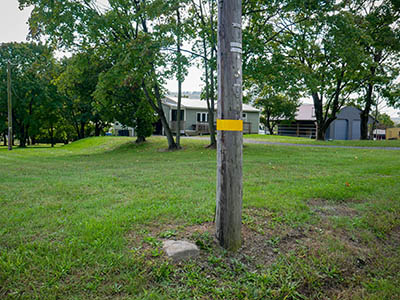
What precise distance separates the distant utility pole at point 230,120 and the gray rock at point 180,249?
1.11 feet

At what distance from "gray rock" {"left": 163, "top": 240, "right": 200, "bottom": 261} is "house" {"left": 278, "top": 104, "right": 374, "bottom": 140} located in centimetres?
3501

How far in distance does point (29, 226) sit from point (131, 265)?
1733mm

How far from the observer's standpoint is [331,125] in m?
35.6

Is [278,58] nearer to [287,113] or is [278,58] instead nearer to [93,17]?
[93,17]

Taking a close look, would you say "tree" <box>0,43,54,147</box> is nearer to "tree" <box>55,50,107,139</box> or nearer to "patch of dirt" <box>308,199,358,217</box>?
"tree" <box>55,50,107,139</box>

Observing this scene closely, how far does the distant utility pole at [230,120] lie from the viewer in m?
3.13

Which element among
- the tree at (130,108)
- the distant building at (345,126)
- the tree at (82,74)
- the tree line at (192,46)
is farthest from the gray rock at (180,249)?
the distant building at (345,126)

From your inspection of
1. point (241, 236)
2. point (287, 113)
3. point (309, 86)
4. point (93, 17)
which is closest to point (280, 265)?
point (241, 236)

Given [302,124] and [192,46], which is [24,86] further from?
[302,124]

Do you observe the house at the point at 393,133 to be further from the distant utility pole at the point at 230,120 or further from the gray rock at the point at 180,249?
the gray rock at the point at 180,249

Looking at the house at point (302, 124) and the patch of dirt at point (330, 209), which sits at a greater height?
the house at point (302, 124)

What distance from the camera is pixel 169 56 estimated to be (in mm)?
13594

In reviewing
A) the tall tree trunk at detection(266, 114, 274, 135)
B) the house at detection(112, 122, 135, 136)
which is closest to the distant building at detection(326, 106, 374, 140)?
the tall tree trunk at detection(266, 114, 274, 135)

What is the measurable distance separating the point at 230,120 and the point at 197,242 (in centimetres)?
138
